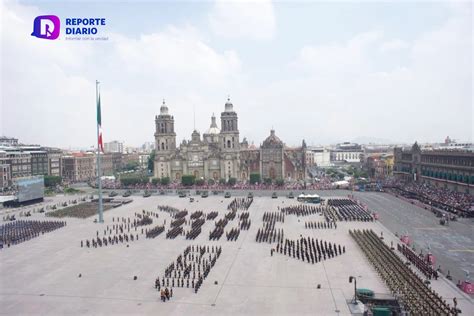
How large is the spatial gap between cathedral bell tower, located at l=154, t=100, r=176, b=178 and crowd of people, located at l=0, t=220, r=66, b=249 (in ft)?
146

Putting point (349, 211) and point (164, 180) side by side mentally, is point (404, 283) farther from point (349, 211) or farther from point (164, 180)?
point (164, 180)

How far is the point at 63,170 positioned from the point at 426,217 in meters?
93.1

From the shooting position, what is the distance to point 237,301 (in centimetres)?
2223

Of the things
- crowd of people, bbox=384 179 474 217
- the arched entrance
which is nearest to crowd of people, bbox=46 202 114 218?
the arched entrance

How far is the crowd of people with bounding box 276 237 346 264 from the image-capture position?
30472 mm

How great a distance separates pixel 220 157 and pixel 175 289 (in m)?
66.6

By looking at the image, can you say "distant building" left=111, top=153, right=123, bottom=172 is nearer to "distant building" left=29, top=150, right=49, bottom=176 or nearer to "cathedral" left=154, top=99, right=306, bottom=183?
"distant building" left=29, top=150, right=49, bottom=176

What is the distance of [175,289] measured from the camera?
2434 cm

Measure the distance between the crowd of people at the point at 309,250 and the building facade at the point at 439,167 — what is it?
108 feet

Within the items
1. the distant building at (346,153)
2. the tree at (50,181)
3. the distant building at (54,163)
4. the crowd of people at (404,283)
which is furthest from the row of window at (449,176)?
the distant building at (346,153)

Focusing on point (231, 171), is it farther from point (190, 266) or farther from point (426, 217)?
point (190, 266)

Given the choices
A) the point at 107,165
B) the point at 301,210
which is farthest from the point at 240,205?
the point at 107,165

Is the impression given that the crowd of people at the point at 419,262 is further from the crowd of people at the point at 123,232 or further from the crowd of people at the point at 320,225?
the crowd of people at the point at 123,232

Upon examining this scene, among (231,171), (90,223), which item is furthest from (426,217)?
(231,171)
